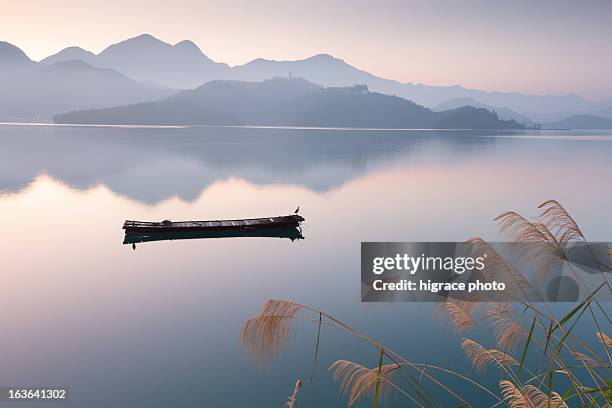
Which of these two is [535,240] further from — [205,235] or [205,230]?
[205,235]

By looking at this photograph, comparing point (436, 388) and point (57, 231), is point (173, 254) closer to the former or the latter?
point (57, 231)

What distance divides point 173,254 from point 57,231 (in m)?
11.2

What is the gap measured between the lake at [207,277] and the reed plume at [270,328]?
66cm

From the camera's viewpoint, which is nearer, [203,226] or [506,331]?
[506,331]

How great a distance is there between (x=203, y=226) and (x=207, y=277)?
355 inches

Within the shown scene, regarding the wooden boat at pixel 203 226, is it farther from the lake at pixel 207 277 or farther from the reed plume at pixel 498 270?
the reed plume at pixel 498 270

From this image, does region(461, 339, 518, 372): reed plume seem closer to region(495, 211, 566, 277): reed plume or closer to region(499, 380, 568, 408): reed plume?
region(499, 380, 568, 408): reed plume

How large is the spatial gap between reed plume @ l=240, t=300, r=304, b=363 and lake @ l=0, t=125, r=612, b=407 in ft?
2.15

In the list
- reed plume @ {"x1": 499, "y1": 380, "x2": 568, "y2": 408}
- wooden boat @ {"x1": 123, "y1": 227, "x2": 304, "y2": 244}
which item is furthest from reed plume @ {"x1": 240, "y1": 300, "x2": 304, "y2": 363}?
wooden boat @ {"x1": 123, "y1": 227, "x2": 304, "y2": 244}

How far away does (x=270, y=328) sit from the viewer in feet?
11.5

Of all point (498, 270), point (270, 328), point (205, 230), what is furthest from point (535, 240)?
point (205, 230)

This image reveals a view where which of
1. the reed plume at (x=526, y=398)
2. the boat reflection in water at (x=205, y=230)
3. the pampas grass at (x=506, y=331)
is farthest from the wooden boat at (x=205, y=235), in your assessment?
the reed plume at (x=526, y=398)

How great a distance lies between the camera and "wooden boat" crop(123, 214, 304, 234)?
31.4 metres

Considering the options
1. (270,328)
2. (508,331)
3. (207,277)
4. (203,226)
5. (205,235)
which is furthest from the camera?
(205,235)
